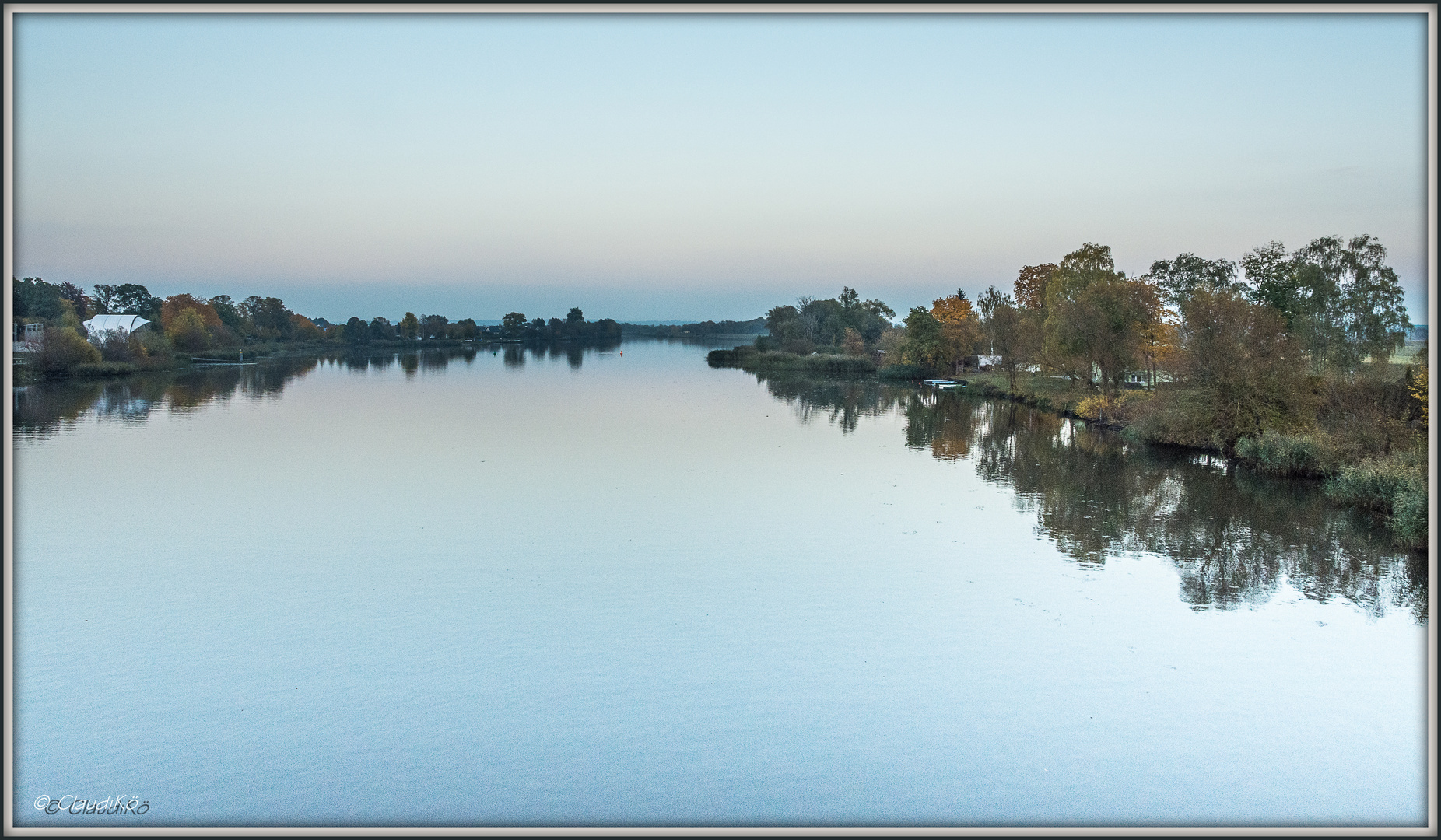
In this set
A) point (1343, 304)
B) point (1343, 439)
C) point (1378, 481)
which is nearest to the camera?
point (1378, 481)

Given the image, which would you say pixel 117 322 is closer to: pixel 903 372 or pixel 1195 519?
pixel 903 372

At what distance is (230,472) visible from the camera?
21234 mm

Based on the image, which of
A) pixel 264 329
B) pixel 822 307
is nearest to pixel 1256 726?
pixel 822 307

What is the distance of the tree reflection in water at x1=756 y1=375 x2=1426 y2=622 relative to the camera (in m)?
12.9

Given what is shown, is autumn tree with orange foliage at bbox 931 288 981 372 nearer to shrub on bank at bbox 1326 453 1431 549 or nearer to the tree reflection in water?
the tree reflection in water

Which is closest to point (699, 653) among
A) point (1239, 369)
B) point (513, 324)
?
point (1239, 369)

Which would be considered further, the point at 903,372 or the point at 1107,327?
the point at 903,372

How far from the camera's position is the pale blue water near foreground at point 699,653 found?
7164mm

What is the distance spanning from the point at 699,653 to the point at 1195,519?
1162 centimetres

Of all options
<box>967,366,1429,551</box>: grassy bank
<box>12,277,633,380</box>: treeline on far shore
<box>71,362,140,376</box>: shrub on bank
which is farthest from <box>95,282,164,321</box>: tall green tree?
<box>967,366,1429,551</box>: grassy bank

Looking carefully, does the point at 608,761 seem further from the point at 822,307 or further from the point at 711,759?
the point at 822,307

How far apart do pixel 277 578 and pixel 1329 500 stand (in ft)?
61.6

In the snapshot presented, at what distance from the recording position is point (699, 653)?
1002cm

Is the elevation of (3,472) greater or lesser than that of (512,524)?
greater
